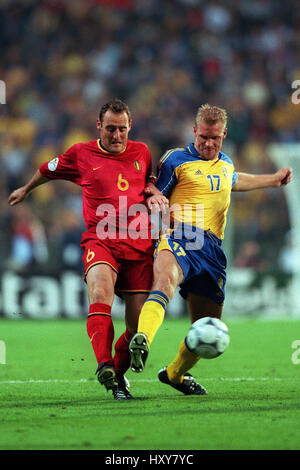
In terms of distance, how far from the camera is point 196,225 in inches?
254

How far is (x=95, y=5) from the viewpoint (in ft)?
68.8

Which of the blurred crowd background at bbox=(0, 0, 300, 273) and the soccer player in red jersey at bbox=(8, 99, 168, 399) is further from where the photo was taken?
the blurred crowd background at bbox=(0, 0, 300, 273)

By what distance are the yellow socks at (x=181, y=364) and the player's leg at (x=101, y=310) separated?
30.1 inches

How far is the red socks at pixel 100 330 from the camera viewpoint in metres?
5.67

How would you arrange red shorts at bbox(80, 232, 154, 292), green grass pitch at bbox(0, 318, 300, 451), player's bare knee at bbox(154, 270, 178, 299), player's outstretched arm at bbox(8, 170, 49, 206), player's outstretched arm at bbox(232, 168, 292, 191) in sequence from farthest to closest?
player's outstretched arm at bbox(232, 168, 292, 191) < player's outstretched arm at bbox(8, 170, 49, 206) < red shorts at bbox(80, 232, 154, 292) < player's bare knee at bbox(154, 270, 178, 299) < green grass pitch at bbox(0, 318, 300, 451)

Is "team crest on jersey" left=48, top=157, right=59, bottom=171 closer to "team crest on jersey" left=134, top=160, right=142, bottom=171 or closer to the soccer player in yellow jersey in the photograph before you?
"team crest on jersey" left=134, top=160, right=142, bottom=171

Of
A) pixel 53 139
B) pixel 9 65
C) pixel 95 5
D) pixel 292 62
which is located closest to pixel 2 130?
pixel 53 139

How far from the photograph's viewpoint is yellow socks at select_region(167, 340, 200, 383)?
6336mm

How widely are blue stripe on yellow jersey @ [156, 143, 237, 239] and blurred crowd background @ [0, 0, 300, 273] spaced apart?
7.84 m

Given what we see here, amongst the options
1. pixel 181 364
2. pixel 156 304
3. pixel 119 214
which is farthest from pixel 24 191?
pixel 181 364

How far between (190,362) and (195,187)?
4.68 ft

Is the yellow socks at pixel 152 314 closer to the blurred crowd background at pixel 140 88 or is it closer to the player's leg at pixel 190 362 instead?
the player's leg at pixel 190 362

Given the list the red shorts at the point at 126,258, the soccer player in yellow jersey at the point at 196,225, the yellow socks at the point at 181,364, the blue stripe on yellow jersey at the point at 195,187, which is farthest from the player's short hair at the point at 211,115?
the yellow socks at the point at 181,364

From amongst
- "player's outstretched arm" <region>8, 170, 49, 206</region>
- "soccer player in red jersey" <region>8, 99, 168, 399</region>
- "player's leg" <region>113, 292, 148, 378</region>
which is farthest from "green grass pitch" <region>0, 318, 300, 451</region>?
"player's outstretched arm" <region>8, 170, 49, 206</region>
